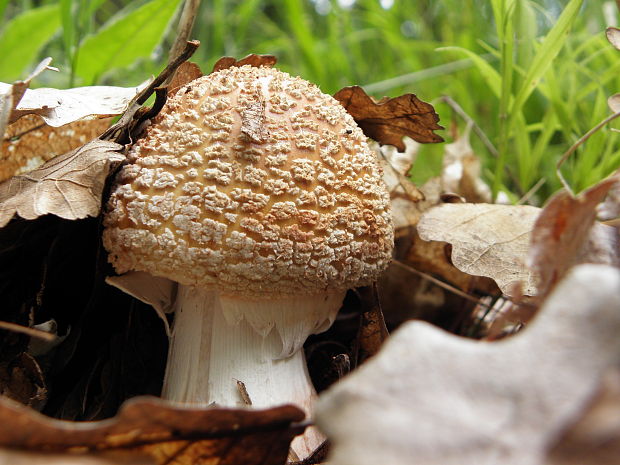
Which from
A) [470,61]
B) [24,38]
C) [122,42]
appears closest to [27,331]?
[122,42]

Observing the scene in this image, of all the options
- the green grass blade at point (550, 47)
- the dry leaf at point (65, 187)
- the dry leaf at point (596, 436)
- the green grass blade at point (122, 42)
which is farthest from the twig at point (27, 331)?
the green grass blade at point (122, 42)

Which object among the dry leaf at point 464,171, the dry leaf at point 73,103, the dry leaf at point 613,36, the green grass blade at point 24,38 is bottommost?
the dry leaf at point 464,171

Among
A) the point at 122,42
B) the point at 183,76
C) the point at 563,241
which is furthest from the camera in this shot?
the point at 122,42

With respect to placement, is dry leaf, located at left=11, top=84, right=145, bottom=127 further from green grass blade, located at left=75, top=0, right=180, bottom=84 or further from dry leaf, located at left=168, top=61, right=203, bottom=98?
green grass blade, located at left=75, top=0, right=180, bottom=84

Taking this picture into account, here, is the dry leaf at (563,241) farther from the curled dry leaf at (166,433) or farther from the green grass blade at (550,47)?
the green grass blade at (550,47)

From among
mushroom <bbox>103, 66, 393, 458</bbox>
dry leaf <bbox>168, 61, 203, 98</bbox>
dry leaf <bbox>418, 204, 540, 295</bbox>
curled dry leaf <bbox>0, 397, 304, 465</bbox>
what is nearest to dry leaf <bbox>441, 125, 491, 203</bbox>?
dry leaf <bbox>418, 204, 540, 295</bbox>

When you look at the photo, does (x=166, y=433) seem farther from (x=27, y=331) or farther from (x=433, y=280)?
(x=433, y=280)
